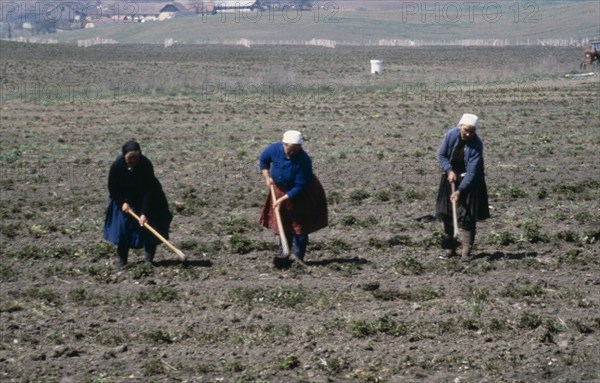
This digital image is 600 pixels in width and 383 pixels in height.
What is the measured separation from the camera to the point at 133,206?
1181cm

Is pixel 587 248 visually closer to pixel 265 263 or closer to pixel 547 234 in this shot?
pixel 547 234

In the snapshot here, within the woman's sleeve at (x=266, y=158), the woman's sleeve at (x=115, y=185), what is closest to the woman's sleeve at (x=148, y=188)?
the woman's sleeve at (x=115, y=185)

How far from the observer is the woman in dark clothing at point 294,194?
11688mm

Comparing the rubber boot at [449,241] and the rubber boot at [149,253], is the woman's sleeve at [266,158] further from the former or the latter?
the rubber boot at [449,241]

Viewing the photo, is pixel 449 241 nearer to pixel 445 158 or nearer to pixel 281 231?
pixel 445 158

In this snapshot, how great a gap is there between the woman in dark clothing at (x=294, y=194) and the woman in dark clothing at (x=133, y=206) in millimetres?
1090

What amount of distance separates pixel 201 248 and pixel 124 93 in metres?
27.1

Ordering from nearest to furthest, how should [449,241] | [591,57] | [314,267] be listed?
[314,267] → [449,241] → [591,57]

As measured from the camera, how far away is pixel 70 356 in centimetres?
894

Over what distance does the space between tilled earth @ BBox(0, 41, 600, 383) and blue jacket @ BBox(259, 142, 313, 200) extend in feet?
2.57

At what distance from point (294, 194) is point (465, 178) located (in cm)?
168

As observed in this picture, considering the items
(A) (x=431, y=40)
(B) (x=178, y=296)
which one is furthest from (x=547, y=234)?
(A) (x=431, y=40)

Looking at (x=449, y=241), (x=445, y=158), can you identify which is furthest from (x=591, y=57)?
(x=445, y=158)

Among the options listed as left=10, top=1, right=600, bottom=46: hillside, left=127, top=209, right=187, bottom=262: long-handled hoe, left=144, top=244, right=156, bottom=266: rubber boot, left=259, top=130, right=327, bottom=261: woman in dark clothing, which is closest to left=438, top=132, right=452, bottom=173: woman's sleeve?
left=259, top=130, right=327, bottom=261: woman in dark clothing
